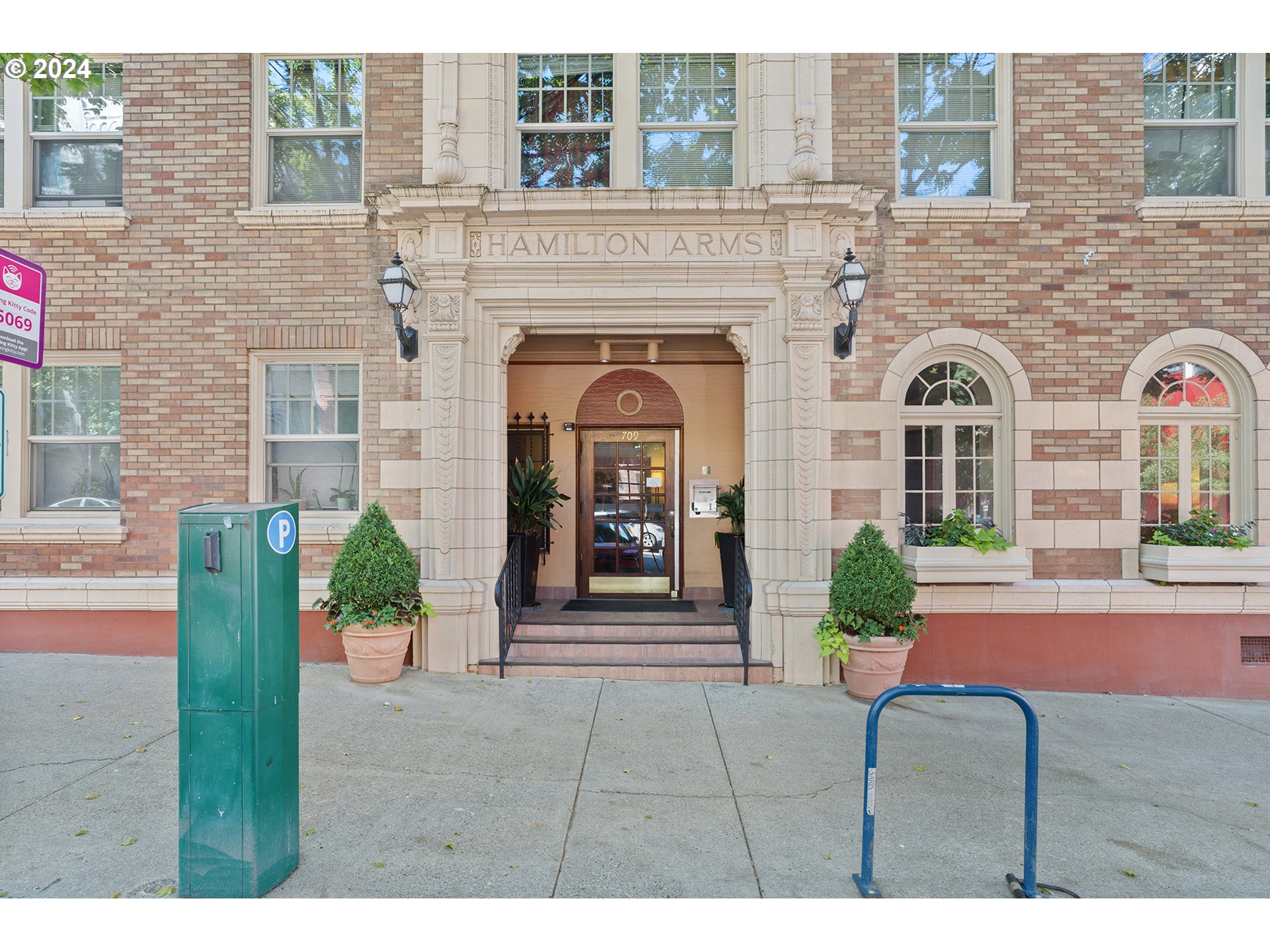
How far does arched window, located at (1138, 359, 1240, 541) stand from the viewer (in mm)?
6398

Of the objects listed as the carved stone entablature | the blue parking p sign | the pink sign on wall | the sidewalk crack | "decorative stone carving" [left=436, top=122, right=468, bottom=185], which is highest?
"decorative stone carving" [left=436, top=122, right=468, bottom=185]

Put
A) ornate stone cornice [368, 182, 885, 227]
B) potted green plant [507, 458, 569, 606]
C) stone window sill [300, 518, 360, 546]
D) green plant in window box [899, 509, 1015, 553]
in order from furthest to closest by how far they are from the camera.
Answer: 1. potted green plant [507, 458, 569, 606]
2. stone window sill [300, 518, 360, 546]
3. ornate stone cornice [368, 182, 885, 227]
4. green plant in window box [899, 509, 1015, 553]

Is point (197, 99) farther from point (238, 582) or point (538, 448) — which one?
point (238, 582)

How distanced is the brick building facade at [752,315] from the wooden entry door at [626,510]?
2.30 meters

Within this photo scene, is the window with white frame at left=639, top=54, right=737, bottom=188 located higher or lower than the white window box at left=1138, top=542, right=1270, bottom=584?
higher

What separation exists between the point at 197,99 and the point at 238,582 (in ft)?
20.5

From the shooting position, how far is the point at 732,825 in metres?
3.54

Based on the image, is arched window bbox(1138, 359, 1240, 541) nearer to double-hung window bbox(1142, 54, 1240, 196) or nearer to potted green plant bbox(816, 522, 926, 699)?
double-hung window bbox(1142, 54, 1240, 196)

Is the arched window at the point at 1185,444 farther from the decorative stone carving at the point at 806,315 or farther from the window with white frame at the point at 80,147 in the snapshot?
the window with white frame at the point at 80,147

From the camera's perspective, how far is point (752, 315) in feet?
20.6

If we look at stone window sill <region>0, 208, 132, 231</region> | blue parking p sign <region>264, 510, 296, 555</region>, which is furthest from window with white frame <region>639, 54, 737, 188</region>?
stone window sill <region>0, 208, 132, 231</region>

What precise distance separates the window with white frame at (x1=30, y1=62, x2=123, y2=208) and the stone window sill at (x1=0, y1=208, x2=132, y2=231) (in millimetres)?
327

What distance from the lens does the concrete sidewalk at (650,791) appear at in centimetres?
309

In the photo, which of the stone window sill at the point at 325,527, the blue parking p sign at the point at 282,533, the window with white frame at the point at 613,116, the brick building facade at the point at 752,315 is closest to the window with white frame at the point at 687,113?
the window with white frame at the point at 613,116
